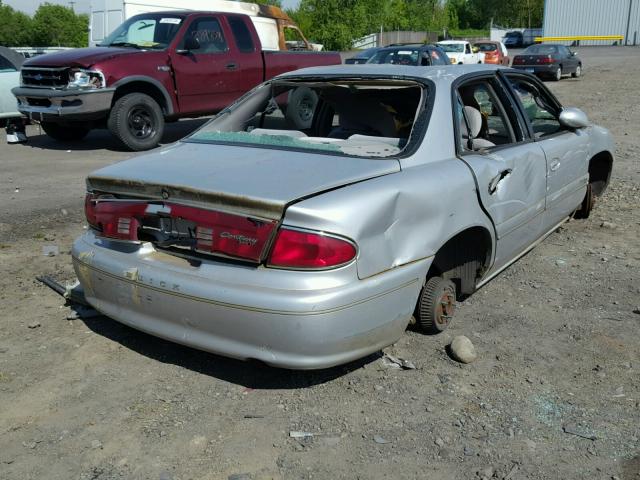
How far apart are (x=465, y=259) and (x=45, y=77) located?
813 centimetres

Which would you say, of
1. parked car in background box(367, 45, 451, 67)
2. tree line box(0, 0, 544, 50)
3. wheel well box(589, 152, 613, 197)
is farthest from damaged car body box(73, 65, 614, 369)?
tree line box(0, 0, 544, 50)

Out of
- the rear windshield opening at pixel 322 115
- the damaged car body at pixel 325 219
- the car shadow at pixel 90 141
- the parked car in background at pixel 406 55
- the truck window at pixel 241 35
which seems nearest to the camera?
the damaged car body at pixel 325 219

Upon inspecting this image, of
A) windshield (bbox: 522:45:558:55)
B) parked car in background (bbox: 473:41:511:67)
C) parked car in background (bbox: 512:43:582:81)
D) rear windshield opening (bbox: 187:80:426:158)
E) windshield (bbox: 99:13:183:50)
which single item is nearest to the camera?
rear windshield opening (bbox: 187:80:426:158)

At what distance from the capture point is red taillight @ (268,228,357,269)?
2.90 metres

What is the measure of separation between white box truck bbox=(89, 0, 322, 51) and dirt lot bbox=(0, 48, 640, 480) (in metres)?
11.1

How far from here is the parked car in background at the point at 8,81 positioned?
12734mm

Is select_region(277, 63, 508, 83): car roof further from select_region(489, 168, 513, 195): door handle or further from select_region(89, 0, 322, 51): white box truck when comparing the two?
select_region(89, 0, 322, 51): white box truck

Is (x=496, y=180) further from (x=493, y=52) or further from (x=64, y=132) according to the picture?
(x=493, y=52)

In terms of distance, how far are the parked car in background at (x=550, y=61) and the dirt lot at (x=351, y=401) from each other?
23.6 meters

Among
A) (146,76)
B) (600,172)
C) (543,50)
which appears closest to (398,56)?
(146,76)

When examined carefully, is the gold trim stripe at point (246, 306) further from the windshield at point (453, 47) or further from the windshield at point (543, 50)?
the windshield at point (453, 47)

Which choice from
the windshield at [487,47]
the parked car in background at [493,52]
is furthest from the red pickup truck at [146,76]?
the windshield at [487,47]

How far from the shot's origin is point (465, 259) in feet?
13.4

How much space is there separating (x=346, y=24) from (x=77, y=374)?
46746 mm
